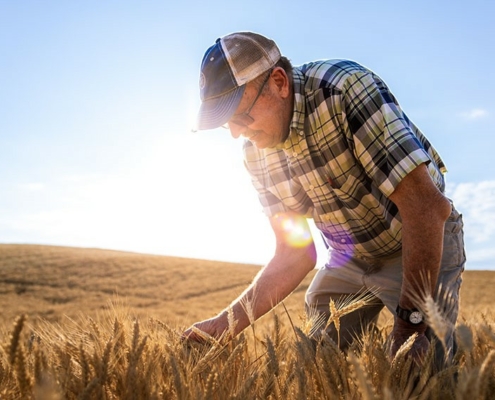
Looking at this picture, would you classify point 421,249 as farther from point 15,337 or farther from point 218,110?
point 15,337

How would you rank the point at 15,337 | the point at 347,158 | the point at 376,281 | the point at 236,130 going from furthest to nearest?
the point at 376,281, the point at 236,130, the point at 347,158, the point at 15,337

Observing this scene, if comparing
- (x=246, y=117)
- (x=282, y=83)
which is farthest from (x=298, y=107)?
(x=246, y=117)

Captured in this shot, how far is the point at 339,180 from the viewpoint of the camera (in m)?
2.47

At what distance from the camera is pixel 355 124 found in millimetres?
2213

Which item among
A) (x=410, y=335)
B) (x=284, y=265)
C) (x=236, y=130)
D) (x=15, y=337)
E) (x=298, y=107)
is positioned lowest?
(x=410, y=335)

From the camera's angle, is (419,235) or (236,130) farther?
(236,130)

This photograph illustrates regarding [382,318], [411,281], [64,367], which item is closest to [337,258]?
[411,281]

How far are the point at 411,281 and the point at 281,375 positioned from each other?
70cm

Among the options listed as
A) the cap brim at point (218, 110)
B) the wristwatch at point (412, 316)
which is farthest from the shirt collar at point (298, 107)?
the wristwatch at point (412, 316)

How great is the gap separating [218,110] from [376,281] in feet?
4.29

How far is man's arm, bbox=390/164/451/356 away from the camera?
1.93 meters

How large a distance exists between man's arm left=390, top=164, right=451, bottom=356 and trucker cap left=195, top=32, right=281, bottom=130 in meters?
0.93

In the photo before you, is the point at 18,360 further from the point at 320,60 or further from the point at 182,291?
the point at 182,291

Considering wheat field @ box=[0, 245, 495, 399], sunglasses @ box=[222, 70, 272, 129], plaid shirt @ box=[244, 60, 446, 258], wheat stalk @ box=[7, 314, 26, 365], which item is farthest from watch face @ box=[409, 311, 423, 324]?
wheat stalk @ box=[7, 314, 26, 365]
